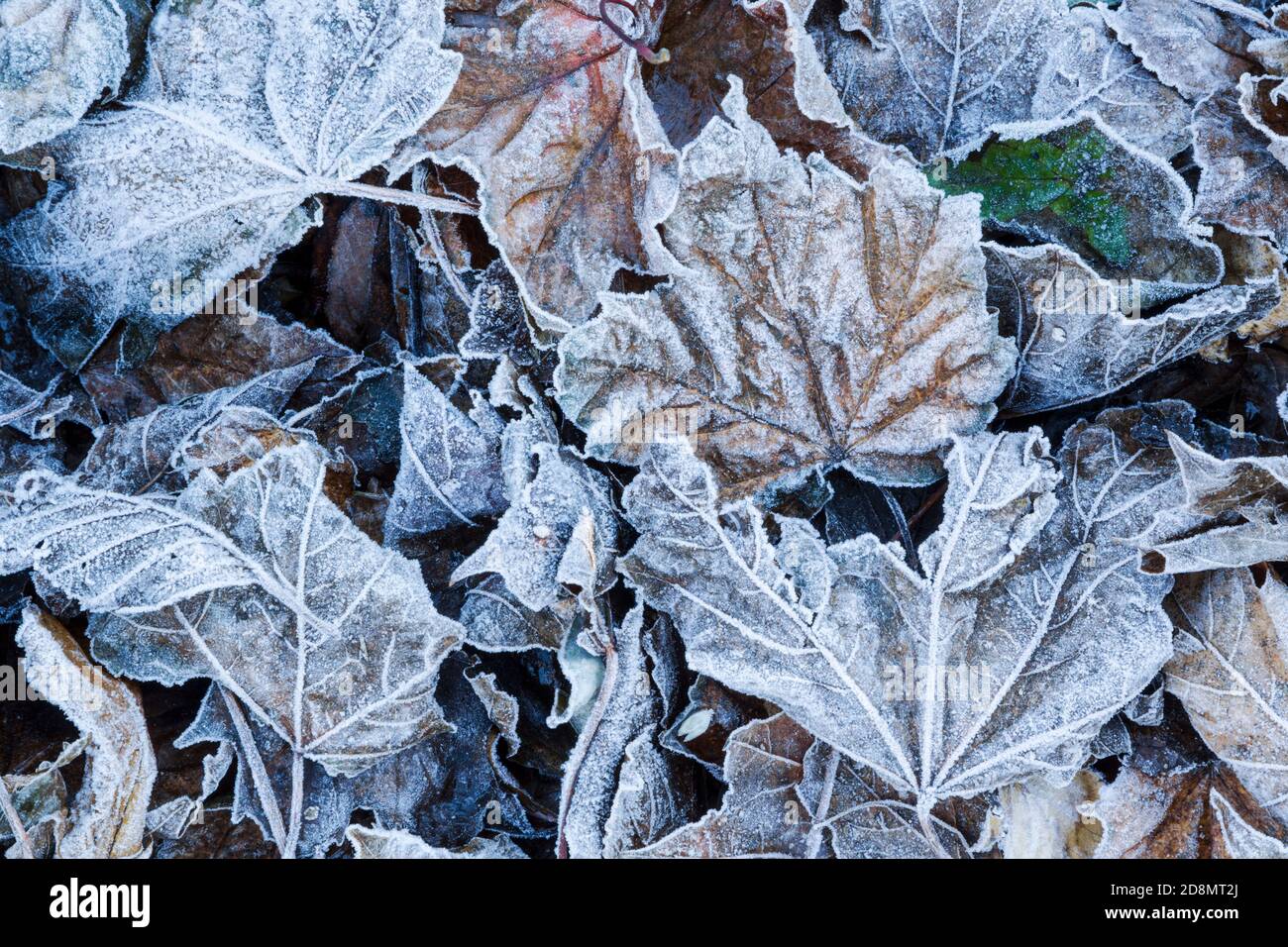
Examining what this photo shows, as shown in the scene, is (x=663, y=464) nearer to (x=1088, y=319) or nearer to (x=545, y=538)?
(x=545, y=538)

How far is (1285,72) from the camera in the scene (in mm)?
2113

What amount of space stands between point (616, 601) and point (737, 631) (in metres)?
0.27

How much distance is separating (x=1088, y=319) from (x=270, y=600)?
1629mm

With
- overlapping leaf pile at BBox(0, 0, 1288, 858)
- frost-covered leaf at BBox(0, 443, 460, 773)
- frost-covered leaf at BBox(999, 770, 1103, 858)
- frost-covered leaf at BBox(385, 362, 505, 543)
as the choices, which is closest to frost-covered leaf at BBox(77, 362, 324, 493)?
overlapping leaf pile at BBox(0, 0, 1288, 858)

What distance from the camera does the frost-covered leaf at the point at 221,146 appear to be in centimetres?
209

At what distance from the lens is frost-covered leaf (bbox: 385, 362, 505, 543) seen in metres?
2.14

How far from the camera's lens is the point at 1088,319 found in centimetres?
201

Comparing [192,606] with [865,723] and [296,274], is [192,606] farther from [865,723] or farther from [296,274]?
[865,723]

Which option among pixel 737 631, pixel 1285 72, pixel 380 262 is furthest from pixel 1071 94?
pixel 380 262

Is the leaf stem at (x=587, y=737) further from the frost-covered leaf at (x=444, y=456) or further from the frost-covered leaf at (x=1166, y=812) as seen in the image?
the frost-covered leaf at (x=1166, y=812)

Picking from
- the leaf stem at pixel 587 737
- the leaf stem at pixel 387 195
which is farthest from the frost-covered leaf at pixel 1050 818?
the leaf stem at pixel 387 195

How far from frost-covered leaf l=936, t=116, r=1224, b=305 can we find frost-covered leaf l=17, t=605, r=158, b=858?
195cm

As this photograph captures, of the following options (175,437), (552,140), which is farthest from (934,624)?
(175,437)

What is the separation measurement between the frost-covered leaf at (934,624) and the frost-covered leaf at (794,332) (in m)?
0.15
